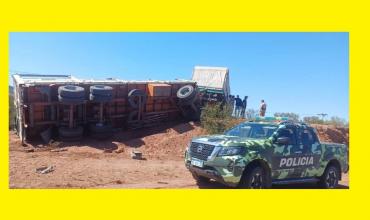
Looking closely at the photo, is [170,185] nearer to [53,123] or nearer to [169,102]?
[53,123]

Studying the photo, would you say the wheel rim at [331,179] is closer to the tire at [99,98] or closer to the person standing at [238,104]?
the tire at [99,98]

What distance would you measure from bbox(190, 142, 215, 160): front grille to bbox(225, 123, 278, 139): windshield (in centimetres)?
130

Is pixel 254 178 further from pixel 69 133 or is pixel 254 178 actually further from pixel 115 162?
pixel 69 133

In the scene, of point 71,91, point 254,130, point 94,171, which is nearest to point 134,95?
point 71,91

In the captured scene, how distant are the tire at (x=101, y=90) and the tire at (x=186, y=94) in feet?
15.8

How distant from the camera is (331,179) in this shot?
1162 cm

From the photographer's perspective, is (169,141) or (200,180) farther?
(169,141)

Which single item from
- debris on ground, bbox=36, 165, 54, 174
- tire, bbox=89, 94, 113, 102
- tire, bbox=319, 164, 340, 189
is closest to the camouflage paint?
tire, bbox=319, 164, 340, 189

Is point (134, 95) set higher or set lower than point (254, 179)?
higher

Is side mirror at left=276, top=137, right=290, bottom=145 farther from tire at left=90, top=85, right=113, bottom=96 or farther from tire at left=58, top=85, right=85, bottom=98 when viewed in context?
tire at left=90, top=85, right=113, bottom=96

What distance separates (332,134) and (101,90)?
12.9m

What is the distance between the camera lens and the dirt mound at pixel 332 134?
21719 millimetres

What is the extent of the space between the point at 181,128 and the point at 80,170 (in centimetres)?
929

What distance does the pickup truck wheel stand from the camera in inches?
359
